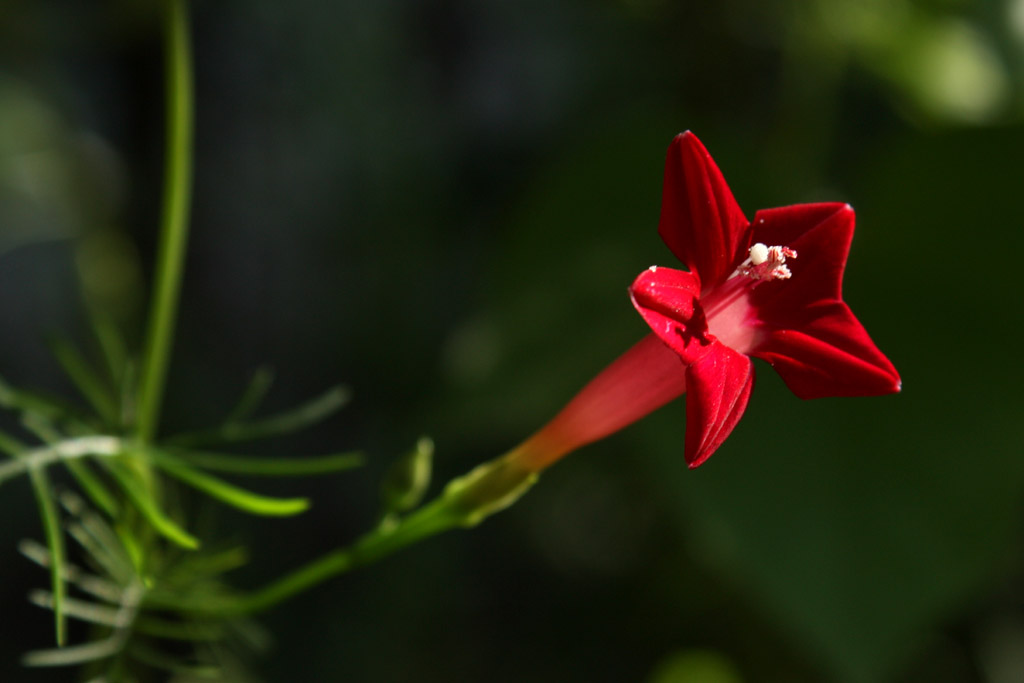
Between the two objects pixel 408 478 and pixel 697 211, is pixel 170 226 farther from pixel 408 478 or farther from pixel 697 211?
pixel 697 211

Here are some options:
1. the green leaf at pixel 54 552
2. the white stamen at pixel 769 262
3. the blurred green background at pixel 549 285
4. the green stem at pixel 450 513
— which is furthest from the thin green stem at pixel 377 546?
the blurred green background at pixel 549 285

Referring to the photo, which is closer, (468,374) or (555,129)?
(468,374)

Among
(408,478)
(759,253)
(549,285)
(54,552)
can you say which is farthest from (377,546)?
(549,285)

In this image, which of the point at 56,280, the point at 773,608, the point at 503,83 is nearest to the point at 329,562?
the point at 773,608

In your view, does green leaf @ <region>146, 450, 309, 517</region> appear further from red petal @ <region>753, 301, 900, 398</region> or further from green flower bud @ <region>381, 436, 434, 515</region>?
red petal @ <region>753, 301, 900, 398</region>

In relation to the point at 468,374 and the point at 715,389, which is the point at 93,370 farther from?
the point at 715,389

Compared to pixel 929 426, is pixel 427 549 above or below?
below

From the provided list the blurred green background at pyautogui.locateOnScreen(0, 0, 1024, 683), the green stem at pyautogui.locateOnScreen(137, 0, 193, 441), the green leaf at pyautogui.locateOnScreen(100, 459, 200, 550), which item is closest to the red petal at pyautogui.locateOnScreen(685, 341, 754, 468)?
the green leaf at pyautogui.locateOnScreen(100, 459, 200, 550)
